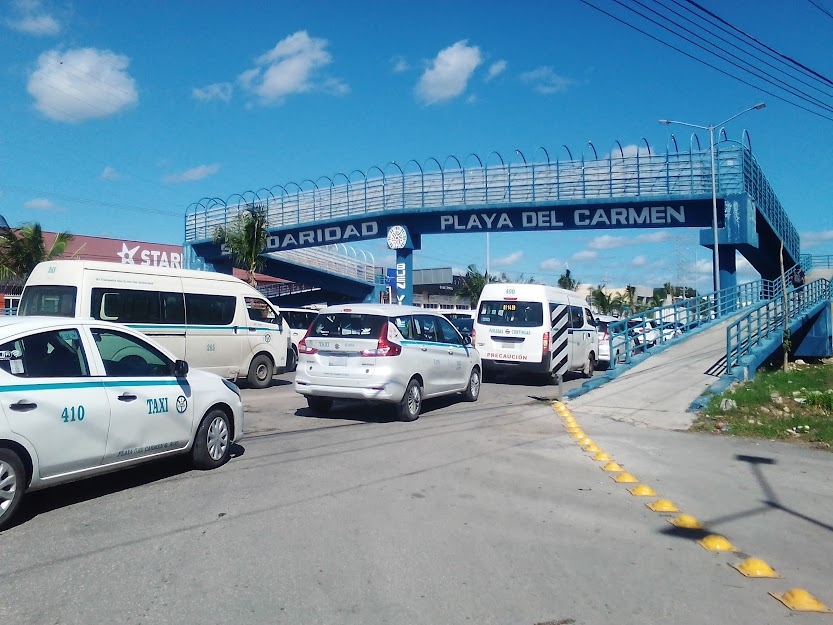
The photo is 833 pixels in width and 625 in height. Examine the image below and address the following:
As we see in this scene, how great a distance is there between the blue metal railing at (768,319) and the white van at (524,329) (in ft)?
12.7

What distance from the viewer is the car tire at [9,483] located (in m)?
5.27

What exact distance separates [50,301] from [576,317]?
12.3 m

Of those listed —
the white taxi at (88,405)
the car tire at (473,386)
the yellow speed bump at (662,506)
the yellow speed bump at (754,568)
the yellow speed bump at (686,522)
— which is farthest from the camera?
the car tire at (473,386)

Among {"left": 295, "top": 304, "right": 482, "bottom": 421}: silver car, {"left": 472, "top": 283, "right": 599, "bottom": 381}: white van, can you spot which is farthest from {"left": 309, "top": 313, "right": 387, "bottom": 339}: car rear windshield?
{"left": 472, "top": 283, "right": 599, "bottom": 381}: white van

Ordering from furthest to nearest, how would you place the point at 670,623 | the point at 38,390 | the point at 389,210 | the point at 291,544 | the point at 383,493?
the point at 389,210 < the point at 383,493 < the point at 38,390 < the point at 291,544 < the point at 670,623

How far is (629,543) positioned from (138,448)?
439 centimetres

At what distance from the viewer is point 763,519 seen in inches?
240

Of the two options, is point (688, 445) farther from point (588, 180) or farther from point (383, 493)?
point (588, 180)

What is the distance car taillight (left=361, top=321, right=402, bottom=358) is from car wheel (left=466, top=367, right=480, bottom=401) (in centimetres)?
320

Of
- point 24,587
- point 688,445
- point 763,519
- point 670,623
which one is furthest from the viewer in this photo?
point 688,445

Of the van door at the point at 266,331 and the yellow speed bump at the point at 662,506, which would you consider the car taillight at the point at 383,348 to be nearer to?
the yellow speed bump at the point at 662,506

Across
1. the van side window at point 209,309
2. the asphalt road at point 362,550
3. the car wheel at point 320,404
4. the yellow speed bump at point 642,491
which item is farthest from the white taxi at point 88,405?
the van side window at point 209,309

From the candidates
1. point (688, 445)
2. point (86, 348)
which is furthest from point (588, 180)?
point (86, 348)

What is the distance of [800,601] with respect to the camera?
4.36 m
